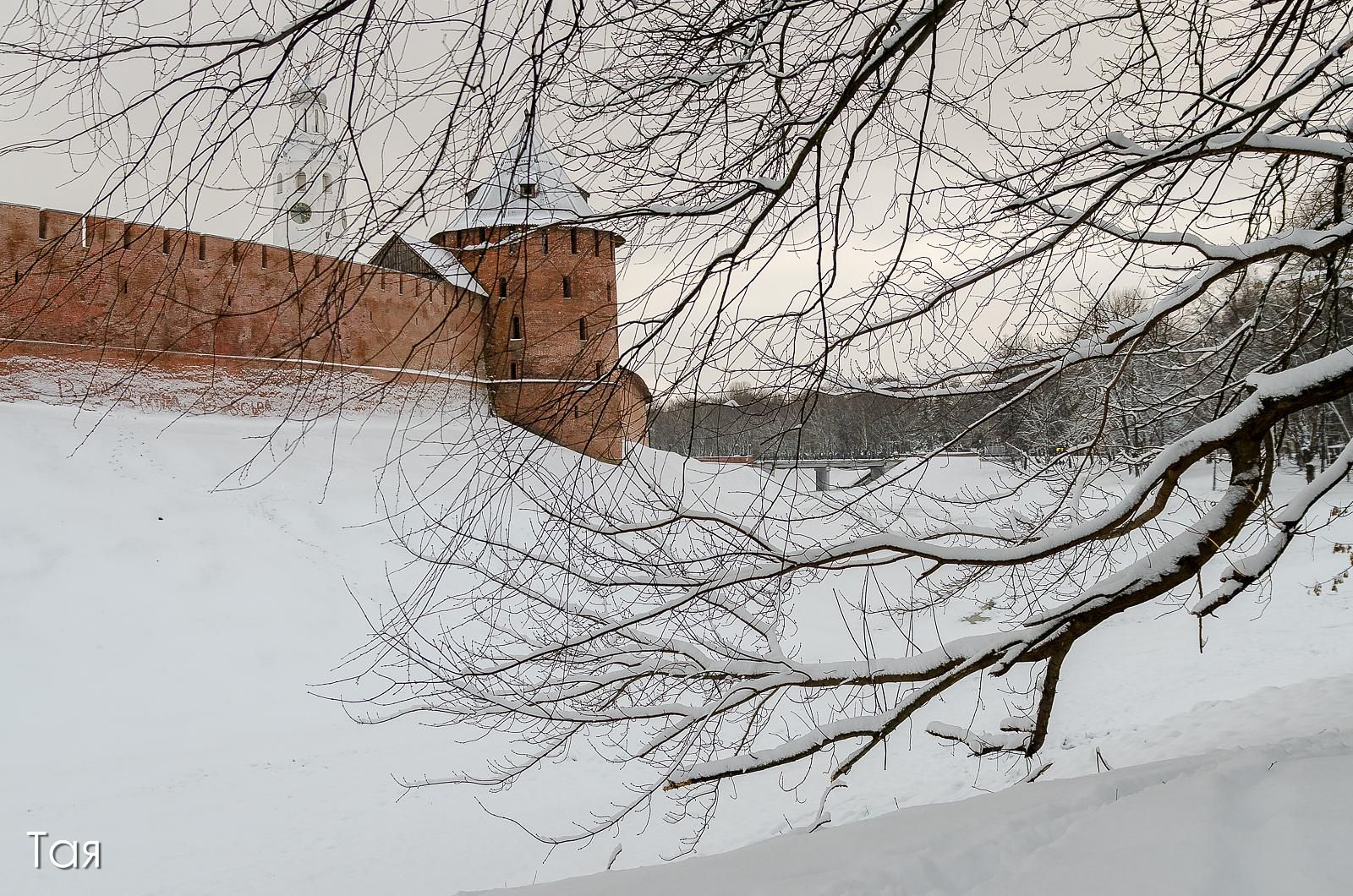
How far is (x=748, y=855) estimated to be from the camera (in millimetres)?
3146

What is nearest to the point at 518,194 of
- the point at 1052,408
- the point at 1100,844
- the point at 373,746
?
the point at 1100,844

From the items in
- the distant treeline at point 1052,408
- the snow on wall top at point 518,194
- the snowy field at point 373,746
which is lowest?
the snowy field at point 373,746

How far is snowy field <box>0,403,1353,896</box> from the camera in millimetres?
2643

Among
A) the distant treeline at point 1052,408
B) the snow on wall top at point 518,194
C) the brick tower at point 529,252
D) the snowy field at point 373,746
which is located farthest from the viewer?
the distant treeline at point 1052,408

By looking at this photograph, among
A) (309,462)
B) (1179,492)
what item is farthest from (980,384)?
(309,462)

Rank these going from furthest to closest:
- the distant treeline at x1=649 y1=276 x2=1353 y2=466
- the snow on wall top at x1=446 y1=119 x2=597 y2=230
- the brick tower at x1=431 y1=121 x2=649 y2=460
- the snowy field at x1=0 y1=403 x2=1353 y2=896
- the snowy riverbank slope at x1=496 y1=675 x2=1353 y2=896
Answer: the distant treeline at x1=649 y1=276 x2=1353 y2=466 < the snowy field at x1=0 y1=403 x2=1353 y2=896 < the snowy riverbank slope at x1=496 y1=675 x2=1353 y2=896 < the brick tower at x1=431 y1=121 x2=649 y2=460 < the snow on wall top at x1=446 y1=119 x2=597 y2=230

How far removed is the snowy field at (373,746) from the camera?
264cm

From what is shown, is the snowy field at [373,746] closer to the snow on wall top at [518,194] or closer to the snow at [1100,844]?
the snow at [1100,844]

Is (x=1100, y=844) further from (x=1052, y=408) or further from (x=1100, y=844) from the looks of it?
(x=1052, y=408)

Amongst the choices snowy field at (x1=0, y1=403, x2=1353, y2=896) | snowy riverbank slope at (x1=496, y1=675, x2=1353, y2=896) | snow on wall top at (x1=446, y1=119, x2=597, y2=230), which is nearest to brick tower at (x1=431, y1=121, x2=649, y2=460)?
snow on wall top at (x1=446, y1=119, x2=597, y2=230)

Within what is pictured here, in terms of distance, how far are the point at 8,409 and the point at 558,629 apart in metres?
13.1

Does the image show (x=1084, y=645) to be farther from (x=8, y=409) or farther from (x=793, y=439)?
(x=8, y=409)

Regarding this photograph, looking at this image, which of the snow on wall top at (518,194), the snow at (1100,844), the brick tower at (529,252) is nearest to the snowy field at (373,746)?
the snow at (1100,844)

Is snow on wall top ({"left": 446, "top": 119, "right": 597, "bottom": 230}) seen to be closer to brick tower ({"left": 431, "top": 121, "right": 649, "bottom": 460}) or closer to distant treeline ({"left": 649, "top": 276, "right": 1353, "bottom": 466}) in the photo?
brick tower ({"left": 431, "top": 121, "right": 649, "bottom": 460})
